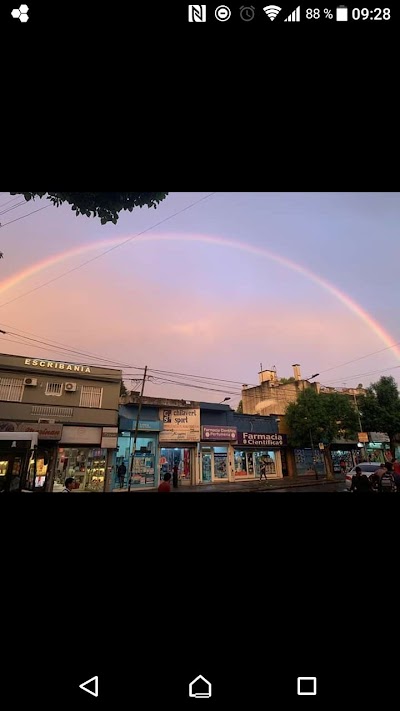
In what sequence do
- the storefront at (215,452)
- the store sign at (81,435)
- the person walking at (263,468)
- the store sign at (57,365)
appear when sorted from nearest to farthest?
the store sign at (57,365), the store sign at (81,435), the storefront at (215,452), the person walking at (263,468)

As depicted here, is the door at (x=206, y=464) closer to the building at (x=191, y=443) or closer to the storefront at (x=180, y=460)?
the building at (x=191, y=443)

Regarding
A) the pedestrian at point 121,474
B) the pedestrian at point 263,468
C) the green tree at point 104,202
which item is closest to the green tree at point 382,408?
the pedestrian at point 263,468

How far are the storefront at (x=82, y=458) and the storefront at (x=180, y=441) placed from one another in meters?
2.78

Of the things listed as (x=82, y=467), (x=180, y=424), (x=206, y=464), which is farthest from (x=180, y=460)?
(x=82, y=467)

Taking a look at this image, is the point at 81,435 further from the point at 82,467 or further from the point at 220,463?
the point at 220,463

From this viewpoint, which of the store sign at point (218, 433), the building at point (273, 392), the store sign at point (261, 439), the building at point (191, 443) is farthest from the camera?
the building at point (273, 392)

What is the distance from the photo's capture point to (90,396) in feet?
35.9
